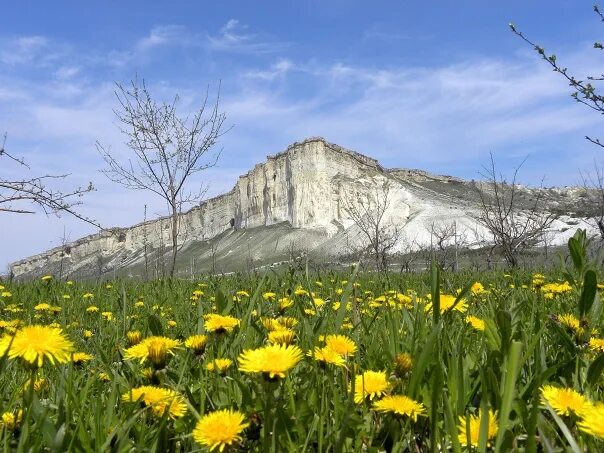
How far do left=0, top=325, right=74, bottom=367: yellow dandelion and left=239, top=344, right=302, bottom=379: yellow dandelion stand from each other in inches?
13.5

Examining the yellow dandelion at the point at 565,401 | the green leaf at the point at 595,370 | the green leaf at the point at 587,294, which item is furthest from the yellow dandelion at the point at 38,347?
the green leaf at the point at 587,294

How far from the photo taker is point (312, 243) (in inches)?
2822

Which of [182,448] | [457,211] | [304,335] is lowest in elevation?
[182,448]

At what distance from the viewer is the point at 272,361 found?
824mm

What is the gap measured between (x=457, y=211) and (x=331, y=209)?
1824 centimetres

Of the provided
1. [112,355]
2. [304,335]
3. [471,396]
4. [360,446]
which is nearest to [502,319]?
[471,396]

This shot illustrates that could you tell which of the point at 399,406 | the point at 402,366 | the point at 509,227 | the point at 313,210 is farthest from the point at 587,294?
the point at 313,210

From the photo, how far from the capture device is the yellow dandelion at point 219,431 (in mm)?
753

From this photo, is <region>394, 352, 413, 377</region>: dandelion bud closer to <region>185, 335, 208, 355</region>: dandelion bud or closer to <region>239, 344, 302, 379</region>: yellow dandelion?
<region>239, 344, 302, 379</region>: yellow dandelion

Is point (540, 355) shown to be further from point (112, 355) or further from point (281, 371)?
point (112, 355)

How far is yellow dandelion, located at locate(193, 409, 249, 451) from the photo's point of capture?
0.75 metres

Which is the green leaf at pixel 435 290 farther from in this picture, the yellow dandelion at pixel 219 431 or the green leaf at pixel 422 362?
the yellow dandelion at pixel 219 431

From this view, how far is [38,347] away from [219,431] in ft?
1.23

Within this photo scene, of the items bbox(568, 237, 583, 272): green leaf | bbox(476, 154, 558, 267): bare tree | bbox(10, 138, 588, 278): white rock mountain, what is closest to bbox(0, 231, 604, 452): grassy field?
bbox(568, 237, 583, 272): green leaf
